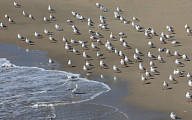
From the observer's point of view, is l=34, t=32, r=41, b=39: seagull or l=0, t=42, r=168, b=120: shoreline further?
l=34, t=32, r=41, b=39: seagull

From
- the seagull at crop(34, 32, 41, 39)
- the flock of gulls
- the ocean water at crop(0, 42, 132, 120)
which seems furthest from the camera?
the seagull at crop(34, 32, 41, 39)

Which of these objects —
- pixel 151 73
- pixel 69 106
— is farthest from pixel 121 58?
pixel 69 106

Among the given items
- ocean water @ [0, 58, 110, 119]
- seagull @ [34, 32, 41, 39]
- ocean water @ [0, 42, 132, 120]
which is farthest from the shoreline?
seagull @ [34, 32, 41, 39]

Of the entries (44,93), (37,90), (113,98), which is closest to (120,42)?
(37,90)

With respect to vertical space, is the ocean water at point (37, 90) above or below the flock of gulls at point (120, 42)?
below

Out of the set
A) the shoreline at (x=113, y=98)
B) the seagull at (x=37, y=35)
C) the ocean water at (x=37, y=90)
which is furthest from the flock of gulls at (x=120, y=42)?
the shoreline at (x=113, y=98)

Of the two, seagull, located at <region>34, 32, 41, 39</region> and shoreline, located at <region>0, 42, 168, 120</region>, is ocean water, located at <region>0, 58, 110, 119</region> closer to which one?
shoreline, located at <region>0, 42, 168, 120</region>

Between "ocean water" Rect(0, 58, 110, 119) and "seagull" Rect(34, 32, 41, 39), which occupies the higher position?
"seagull" Rect(34, 32, 41, 39)

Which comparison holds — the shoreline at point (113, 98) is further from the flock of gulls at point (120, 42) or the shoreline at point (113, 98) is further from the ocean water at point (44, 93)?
the flock of gulls at point (120, 42)

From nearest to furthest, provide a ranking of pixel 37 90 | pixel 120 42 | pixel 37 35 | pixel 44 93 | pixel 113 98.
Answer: pixel 113 98 < pixel 44 93 < pixel 37 90 < pixel 120 42 < pixel 37 35

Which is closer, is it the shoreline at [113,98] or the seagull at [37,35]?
the shoreline at [113,98]

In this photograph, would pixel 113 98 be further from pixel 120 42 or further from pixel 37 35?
pixel 37 35

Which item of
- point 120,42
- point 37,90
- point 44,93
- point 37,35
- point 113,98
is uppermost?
point 37,35

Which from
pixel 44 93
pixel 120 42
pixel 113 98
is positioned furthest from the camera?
pixel 120 42
